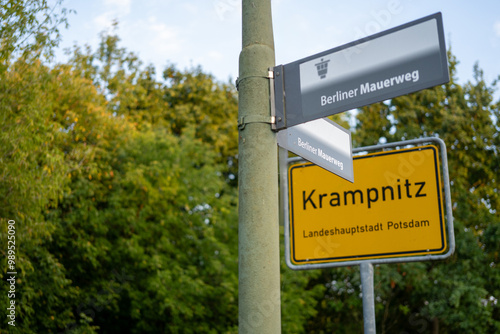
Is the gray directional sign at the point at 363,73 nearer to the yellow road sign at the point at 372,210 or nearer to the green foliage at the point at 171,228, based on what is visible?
the yellow road sign at the point at 372,210

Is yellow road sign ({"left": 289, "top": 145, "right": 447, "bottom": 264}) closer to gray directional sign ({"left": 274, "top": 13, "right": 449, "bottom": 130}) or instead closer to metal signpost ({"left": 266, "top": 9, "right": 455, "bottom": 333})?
metal signpost ({"left": 266, "top": 9, "right": 455, "bottom": 333})

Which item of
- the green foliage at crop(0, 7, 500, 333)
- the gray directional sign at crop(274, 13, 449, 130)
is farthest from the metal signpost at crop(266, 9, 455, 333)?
the green foliage at crop(0, 7, 500, 333)

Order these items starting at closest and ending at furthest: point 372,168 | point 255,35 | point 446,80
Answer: point 446,80
point 255,35
point 372,168

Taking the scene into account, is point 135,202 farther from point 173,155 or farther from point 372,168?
point 372,168

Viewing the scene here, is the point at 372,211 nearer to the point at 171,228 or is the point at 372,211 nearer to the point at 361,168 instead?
the point at 361,168

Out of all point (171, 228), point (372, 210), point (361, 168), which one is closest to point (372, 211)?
point (372, 210)

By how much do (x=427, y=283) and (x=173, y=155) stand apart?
8.19 m

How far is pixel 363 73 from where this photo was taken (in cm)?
264

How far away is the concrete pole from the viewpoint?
92.1 inches

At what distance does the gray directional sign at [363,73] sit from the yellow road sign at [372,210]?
1.10 meters

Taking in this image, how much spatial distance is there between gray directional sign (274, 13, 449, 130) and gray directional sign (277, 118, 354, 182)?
13 centimetres

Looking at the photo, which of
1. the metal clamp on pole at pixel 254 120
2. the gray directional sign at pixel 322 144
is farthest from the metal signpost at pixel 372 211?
the metal clamp on pole at pixel 254 120

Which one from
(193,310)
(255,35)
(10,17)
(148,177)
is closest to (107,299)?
(193,310)

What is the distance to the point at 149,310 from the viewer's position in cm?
1502
